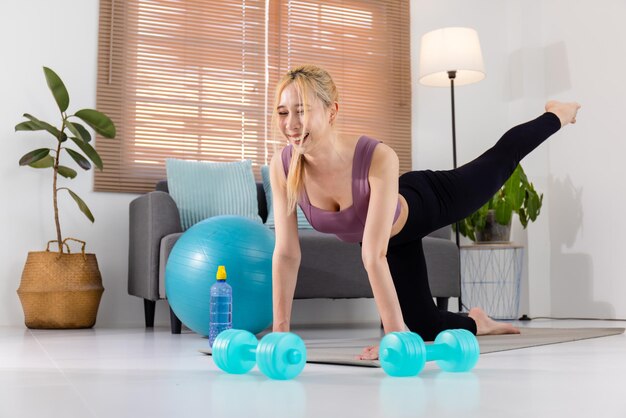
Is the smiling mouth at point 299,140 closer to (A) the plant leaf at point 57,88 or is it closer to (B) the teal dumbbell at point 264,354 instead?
(B) the teal dumbbell at point 264,354

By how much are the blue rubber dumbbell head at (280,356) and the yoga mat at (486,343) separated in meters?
0.31

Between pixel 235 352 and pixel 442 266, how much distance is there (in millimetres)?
2292

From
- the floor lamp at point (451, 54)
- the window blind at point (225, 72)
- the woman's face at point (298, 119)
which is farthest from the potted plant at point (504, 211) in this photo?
the woman's face at point (298, 119)

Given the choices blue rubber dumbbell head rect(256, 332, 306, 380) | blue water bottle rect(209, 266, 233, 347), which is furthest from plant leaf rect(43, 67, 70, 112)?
blue rubber dumbbell head rect(256, 332, 306, 380)

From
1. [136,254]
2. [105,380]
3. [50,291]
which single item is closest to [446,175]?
[105,380]

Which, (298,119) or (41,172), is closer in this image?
(298,119)

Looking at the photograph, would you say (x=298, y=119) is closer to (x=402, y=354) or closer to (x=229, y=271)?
(x=402, y=354)

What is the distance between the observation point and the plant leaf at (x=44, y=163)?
3877 millimetres

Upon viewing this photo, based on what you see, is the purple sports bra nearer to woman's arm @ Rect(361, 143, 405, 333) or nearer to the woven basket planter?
woman's arm @ Rect(361, 143, 405, 333)

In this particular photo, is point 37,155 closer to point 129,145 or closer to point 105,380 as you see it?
point 129,145

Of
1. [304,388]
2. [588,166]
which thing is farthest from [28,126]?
[588,166]

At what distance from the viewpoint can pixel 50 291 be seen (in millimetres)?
3734

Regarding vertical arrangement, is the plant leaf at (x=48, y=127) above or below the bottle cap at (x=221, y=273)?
above

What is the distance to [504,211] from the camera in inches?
180
